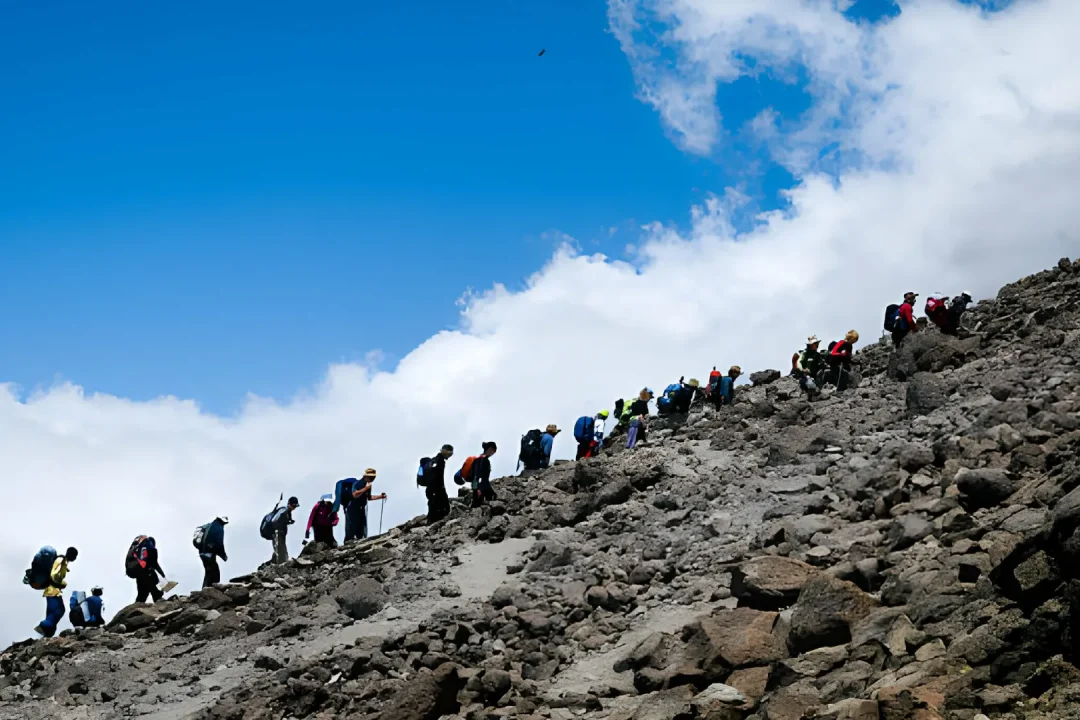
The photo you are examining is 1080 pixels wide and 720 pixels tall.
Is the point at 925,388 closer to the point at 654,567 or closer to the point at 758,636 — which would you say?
the point at 654,567

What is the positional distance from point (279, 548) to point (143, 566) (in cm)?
322

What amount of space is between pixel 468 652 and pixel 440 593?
3.39 m

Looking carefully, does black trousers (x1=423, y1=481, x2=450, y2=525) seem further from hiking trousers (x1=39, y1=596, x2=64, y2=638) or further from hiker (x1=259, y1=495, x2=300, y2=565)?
hiking trousers (x1=39, y1=596, x2=64, y2=638)

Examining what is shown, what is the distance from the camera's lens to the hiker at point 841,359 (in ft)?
87.3

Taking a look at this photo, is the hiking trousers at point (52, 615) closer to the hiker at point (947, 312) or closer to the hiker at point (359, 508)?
the hiker at point (359, 508)

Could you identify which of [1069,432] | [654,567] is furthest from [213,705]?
[1069,432]

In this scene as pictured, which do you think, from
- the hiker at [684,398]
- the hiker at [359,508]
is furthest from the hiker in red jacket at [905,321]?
the hiker at [359,508]

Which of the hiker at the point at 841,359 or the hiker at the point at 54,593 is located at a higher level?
the hiker at the point at 841,359

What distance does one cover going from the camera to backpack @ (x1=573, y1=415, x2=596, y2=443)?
90.6 feet

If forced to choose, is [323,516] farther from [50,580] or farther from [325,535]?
[50,580]

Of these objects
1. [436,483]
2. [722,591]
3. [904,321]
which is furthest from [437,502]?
[904,321]

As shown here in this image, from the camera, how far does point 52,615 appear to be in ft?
67.2

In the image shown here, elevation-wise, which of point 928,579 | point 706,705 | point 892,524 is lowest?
point 706,705

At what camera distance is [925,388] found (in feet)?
70.8
